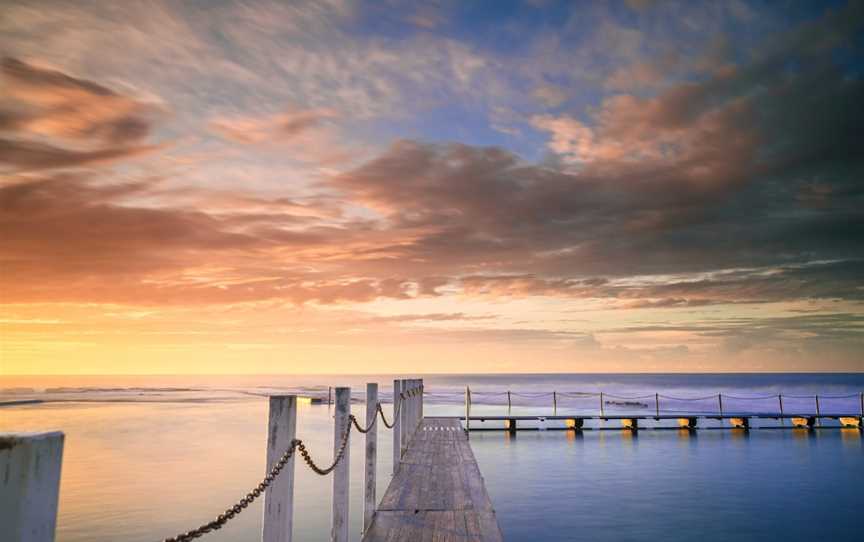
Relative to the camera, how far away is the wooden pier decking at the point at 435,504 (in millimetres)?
7324

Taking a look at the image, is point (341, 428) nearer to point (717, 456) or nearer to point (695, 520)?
point (695, 520)

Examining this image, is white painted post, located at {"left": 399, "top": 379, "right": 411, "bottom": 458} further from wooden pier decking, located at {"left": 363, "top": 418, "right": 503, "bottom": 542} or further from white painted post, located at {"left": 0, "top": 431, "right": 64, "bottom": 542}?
white painted post, located at {"left": 0, "top": 431, "right": 64, "bottom": 542}

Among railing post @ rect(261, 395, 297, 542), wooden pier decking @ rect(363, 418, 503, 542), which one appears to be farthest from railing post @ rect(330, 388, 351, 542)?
railing post @ rect(261, 395, 297, 542)

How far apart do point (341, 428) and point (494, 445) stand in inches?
733

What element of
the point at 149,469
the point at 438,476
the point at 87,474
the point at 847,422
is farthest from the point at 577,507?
the point at 847,422

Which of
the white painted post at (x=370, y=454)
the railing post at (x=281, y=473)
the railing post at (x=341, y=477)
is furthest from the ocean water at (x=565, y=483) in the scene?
the railing post at (x=281, y=473)

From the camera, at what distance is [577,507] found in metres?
14.1

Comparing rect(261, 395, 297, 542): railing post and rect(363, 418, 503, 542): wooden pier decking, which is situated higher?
rect(261, 395, 297, 542): railing post

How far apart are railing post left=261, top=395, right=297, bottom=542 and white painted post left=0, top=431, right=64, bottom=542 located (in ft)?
7.71

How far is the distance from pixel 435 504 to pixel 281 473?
18.2 feet

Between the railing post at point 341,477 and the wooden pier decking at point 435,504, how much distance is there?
0.70 meters

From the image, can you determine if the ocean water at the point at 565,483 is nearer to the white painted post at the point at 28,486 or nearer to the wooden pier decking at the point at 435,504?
the wooden pier decking at the point at 435,504

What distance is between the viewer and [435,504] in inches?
352

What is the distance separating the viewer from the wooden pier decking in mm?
7324
